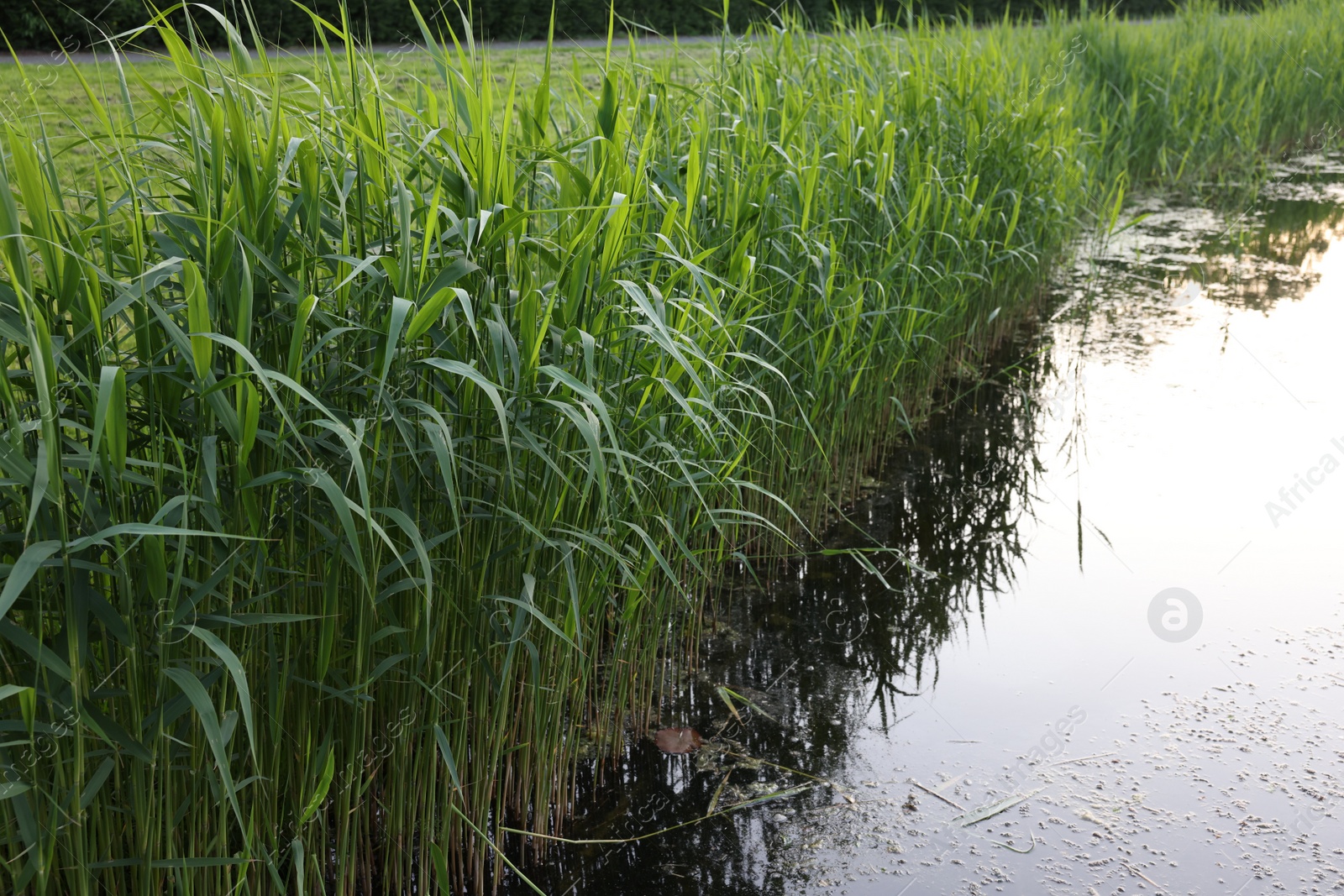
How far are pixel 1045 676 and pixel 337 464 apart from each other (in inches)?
78.3

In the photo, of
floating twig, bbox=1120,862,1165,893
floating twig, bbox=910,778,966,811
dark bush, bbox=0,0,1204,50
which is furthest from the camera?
dark bush, bbox=0,0,1204,50

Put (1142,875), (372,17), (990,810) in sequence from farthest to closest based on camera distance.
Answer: (372,17)
(990,810)
(1142,875)

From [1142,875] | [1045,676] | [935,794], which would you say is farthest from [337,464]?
[1045,676]

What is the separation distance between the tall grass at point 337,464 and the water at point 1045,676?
321 millimetres

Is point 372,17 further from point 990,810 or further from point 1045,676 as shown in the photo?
point 990,810

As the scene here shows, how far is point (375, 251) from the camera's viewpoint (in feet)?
5.90

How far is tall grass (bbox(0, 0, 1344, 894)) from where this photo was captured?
1.39m

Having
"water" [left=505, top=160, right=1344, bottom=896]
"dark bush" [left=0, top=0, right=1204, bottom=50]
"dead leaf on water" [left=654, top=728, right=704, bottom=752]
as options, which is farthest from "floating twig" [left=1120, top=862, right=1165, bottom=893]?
"dark bush" [left=0, top=0, right=1204, bottom=50]

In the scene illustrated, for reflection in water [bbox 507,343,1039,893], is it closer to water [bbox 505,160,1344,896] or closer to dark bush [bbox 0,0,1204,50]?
water [bbox 505,160,1344,896]

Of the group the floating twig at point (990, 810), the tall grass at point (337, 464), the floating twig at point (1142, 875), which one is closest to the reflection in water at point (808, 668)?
the tall grass at point (337, 464)

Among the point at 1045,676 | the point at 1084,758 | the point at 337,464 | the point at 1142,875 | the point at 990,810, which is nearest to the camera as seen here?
the point at 337,464

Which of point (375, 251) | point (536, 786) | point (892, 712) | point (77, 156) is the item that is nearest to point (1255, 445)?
point (892, 712)

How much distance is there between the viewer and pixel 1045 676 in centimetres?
283

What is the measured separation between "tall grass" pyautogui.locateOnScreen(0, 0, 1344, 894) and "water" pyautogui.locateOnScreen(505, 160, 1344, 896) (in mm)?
321
